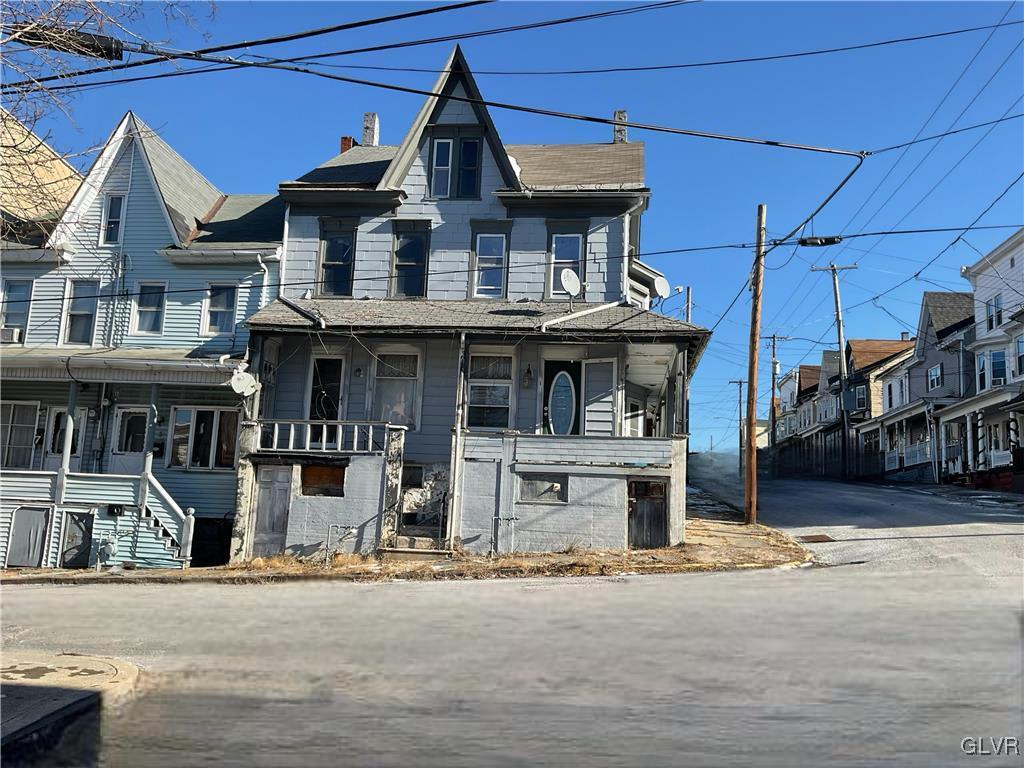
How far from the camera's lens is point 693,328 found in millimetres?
18312

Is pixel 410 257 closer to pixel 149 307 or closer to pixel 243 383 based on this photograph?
pixel 243 383

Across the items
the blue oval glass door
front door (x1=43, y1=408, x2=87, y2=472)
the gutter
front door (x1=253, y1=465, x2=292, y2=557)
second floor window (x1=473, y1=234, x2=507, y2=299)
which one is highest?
second floor window (x1=473, y1=234, x2=507, y2=299)

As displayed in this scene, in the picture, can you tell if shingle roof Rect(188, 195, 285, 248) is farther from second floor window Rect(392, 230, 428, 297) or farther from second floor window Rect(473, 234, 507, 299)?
second floor window Rect(473, 234, 507, 299)

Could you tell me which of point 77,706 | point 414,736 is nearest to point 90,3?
point 77,706

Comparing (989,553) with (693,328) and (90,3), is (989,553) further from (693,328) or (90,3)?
(90,3)

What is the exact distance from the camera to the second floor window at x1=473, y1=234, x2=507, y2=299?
2141 cm

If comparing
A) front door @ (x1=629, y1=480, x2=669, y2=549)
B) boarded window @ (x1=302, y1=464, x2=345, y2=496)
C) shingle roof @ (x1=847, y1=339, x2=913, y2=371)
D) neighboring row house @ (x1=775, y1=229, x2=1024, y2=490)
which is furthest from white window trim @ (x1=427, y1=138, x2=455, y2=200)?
shingle roof @ (x1=847, y1=339, x2=913, y2=371)

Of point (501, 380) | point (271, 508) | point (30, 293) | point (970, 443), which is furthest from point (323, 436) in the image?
point (970, 443)

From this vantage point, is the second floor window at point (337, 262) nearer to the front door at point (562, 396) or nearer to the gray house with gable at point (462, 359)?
the gray house with gable at point (462, 359)

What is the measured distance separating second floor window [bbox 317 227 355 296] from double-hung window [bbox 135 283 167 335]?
174 inches

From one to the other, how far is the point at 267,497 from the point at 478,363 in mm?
5978

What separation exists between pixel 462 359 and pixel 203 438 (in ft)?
25.5

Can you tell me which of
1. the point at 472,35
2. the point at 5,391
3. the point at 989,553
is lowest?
the point at 989,553

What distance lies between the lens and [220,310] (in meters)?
22.0
